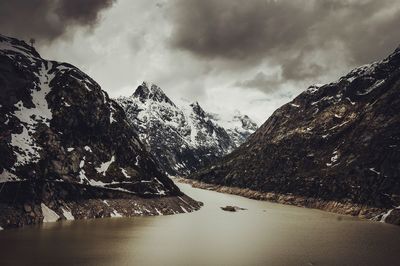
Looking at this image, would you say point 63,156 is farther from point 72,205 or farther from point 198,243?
point 198,243

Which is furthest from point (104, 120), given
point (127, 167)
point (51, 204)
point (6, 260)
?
point (6, 260)

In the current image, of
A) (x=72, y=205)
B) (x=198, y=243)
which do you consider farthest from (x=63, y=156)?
(x=198, y=243)

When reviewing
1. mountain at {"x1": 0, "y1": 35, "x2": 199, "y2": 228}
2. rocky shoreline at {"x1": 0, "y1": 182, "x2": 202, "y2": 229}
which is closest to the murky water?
rocky shoreline at {"x1": 0, "y1": 182, "x2": 202, "y2": 229}

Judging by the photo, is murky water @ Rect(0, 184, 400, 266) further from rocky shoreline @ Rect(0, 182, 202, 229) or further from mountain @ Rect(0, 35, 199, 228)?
mountain @ Rect(0, 35, 199, 228)

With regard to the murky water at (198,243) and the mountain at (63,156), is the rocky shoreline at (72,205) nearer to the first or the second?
the mountain at (63,156)

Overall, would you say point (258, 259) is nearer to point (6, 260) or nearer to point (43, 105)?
point (6, 260)

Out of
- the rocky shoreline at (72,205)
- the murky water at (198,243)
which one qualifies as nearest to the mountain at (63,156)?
the rocky shoreline at (72,205)
